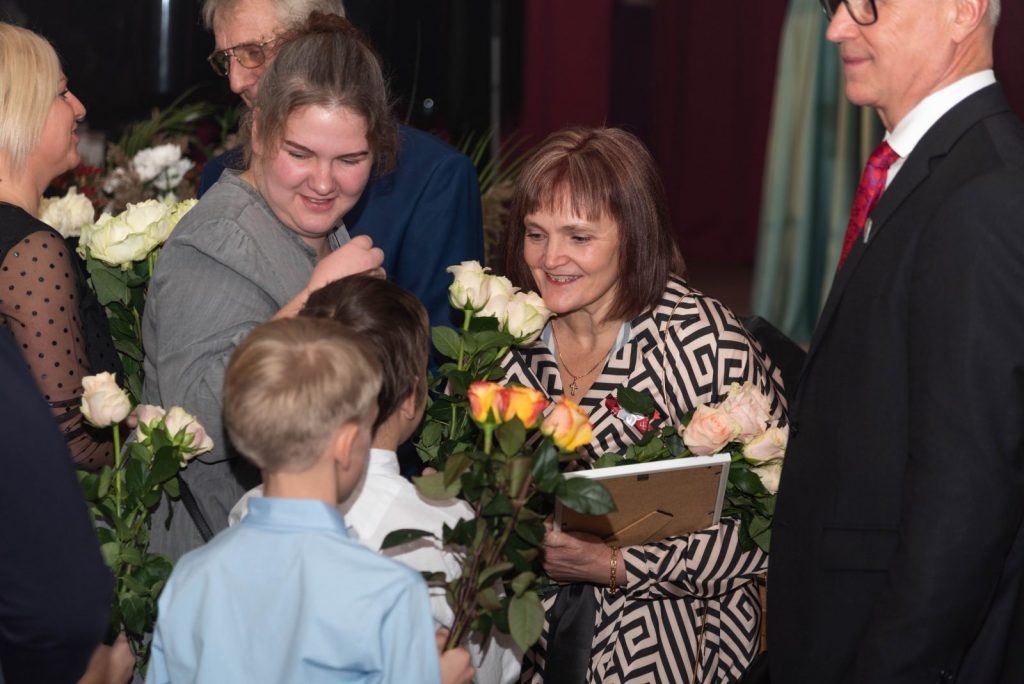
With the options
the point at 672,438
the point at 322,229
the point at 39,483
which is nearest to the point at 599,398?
the point at 672,438

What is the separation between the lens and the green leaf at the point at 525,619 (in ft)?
5.17

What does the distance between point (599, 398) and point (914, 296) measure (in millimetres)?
909

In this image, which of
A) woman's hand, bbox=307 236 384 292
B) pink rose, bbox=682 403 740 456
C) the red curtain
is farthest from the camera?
the red curtain

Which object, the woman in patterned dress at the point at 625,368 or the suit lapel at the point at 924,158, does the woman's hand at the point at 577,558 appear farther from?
the suit lapel at the point at 924,158

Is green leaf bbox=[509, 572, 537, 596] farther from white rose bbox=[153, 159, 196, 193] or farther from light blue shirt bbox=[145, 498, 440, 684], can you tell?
white rose bbox=[153, 159, 196, 193]

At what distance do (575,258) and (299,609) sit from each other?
109cm

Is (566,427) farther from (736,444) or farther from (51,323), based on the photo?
(51,323)

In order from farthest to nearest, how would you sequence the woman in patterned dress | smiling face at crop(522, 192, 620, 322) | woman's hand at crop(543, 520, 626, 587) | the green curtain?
the green curtain → smiling face at crop(522, 192, 620, 322) → the woman in patterned dress → woman's hand at crop(543, 520, 626, 587)

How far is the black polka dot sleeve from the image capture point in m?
2.02

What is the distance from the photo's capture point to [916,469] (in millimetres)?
1524

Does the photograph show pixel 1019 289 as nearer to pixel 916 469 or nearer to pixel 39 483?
pixel 916 469

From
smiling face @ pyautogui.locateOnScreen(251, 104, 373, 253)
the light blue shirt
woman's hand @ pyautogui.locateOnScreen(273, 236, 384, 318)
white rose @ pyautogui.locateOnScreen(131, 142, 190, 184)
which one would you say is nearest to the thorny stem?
the light blue shirt

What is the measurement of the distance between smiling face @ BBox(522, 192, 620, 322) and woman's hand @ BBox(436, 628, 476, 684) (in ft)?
2.99

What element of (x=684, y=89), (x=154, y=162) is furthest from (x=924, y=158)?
(x=684, y=89)
